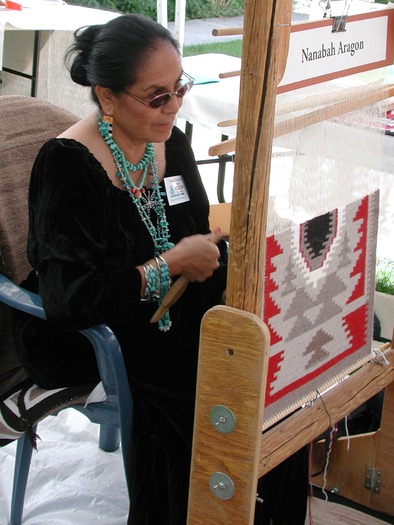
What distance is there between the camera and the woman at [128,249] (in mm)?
1531

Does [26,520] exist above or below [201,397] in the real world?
below

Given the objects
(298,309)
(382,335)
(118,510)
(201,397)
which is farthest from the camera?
(382,335)

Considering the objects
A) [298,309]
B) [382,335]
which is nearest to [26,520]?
[298,309]

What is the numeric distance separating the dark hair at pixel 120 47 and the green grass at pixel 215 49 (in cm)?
604

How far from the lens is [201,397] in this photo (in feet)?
4.25

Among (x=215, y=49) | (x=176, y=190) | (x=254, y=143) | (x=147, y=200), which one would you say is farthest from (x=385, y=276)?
(x=215, y=49)

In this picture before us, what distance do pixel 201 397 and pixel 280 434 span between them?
8.4 inches

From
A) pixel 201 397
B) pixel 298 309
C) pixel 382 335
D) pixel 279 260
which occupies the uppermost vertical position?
pixel 279 260

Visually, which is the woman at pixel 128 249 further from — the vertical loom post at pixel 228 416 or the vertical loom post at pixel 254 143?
the vertical loom post at pixel 254 143

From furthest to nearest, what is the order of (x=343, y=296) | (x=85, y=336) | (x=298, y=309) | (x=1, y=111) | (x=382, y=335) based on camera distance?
1. (x=382, y=335)
2. (x=1, y=111)
3. (x=85, y=336)
4. (x=343, y=296)
5. (x=298, y=309)

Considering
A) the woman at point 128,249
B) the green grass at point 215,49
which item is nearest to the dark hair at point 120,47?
the woman at point 128,249

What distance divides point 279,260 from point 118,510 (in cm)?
105

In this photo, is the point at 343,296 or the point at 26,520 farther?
the point at 26,520

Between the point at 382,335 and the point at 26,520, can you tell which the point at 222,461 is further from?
the point at 382,335
